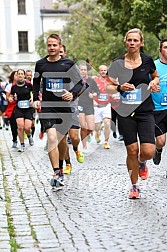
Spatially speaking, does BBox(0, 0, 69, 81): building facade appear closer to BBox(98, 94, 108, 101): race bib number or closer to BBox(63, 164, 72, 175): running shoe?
BBox(98, 94, 108, 101): race bib number

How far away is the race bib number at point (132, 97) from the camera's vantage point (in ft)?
24.4

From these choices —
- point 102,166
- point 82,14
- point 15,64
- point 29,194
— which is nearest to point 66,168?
point 102,166

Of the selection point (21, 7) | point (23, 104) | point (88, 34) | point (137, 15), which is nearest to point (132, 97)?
point (23, 104)

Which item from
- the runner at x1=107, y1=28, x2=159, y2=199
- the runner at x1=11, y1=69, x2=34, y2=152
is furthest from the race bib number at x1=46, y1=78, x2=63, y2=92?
the runner at x1=11, y1=69, x2=34, y2=152

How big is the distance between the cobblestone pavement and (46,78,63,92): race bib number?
1.29 meters

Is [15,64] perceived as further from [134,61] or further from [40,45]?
[134,61]

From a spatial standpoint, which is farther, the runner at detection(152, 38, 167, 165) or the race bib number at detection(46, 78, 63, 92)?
the runner at detection(152, 38, 167, 165)

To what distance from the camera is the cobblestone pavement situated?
17.9ft

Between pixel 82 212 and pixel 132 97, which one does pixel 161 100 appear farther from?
pixel 82 212

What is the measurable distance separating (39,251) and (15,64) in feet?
189

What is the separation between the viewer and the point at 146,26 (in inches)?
949

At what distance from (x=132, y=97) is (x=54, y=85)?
1.36 m

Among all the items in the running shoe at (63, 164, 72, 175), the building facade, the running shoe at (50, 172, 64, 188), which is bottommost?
the building facade

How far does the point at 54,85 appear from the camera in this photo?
8.44m
